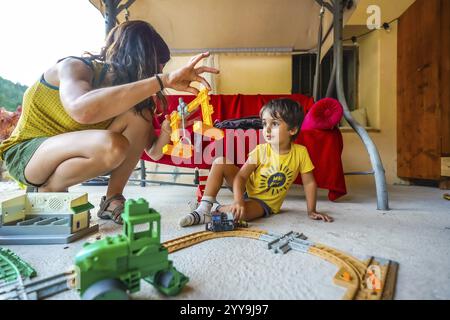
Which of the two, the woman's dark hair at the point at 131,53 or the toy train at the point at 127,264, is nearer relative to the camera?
the toy train at the point at 127,264

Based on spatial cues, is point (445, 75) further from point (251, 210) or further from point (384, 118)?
point (251, 210)

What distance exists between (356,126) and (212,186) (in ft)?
2.29

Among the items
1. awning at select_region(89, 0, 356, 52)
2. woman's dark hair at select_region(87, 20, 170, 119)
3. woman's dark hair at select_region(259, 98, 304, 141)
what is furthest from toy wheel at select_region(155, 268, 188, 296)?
awning at select_region(89, 0, 356, 52)

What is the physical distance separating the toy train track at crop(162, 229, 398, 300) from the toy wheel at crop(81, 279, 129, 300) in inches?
9.5

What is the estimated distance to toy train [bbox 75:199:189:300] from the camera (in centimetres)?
32

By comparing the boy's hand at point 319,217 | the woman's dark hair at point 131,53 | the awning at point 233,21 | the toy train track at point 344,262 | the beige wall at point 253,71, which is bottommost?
the toy train track at point 344,262

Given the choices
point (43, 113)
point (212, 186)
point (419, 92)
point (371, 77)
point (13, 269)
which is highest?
point (371, 77)

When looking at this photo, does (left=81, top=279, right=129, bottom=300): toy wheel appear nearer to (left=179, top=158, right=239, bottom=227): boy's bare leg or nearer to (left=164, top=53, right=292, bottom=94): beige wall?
(left=179, top=158, right=239, bottom=227): boy's bare leg

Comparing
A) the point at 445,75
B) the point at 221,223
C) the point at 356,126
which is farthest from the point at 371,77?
the point at 221,223

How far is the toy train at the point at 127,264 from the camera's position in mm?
320

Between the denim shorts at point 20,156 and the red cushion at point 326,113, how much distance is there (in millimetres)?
999

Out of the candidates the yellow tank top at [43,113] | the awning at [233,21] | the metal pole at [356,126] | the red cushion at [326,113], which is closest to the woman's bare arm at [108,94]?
the yellow tank top at [43,113]

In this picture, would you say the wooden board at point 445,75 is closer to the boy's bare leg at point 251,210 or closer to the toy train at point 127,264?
the boy's bare leg at point 251,210

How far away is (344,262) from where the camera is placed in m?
0.51
